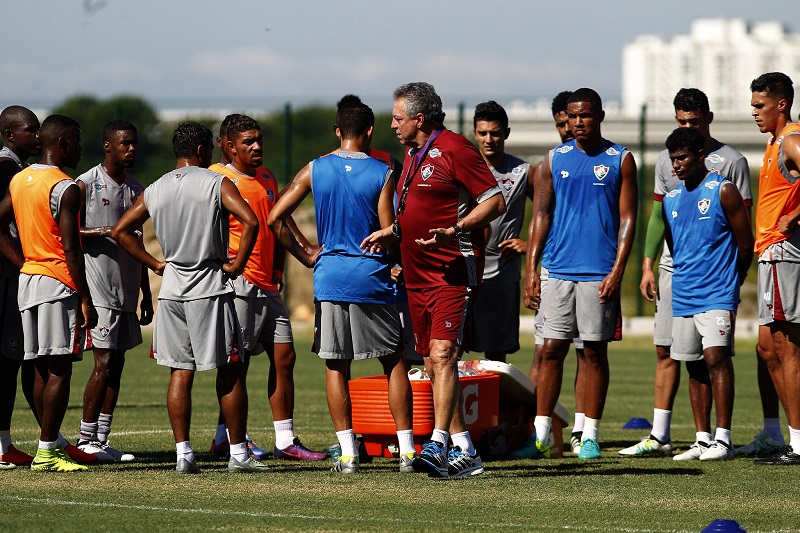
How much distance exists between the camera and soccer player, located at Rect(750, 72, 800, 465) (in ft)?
30.6

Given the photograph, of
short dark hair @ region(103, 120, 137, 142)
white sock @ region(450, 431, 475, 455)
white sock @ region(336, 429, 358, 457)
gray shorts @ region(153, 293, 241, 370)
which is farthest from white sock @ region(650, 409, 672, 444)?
short dark hair @ region(103, 120, 137, 142)

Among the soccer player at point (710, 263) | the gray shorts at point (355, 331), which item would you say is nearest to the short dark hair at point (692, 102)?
the soccer player at point (710, 263)

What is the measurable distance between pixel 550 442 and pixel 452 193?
2501 millimetres

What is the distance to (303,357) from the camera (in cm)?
2028

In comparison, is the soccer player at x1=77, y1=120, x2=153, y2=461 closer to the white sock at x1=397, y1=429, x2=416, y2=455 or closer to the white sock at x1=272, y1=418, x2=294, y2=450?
the white sock at x1=272, y1=418, x2=294, y2=450

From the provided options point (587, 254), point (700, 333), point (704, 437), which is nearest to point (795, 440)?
point (704, 437)

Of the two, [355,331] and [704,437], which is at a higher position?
[355,331]

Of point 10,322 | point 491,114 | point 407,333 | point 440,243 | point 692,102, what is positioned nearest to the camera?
point 440,243

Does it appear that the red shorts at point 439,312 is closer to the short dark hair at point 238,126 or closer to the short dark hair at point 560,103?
the short dark hair at point 238,126

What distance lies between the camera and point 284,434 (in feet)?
31.3

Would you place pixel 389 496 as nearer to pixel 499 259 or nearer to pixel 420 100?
pixel 420 100

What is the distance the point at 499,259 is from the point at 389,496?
3.69 meters

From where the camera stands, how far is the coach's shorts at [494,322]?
10.7 m

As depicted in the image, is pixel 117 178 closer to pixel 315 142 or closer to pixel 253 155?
pixel 253 155
